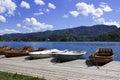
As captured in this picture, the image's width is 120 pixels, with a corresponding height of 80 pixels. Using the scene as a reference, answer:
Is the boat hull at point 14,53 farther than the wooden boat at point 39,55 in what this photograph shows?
Yes

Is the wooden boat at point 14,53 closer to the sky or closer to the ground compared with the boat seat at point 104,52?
closer to the sky

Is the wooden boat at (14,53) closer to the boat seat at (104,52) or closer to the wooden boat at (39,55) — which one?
the wooden boat at (39,55)

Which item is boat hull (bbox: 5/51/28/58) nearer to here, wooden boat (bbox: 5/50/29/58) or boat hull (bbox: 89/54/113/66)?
wooden boat (bbox: 5/50/29/58)

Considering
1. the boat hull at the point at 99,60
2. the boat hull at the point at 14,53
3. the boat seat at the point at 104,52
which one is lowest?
the boat hull at the point at 99,60

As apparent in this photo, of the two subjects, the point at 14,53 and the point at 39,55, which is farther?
the point at 14,53

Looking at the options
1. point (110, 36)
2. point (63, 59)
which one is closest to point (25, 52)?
point (63, 59)

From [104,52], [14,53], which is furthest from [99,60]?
[14,53]

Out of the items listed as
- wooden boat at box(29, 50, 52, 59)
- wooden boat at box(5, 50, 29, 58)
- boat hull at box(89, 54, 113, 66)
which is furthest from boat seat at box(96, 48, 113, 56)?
wooden boat at box(5, 50, 29, 58)

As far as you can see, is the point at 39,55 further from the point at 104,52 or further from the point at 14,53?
→ the point at 104,52

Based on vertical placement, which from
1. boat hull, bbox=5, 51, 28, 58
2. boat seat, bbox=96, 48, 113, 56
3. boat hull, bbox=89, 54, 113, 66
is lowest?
boat hull, bbox=89, 54, 113, 66

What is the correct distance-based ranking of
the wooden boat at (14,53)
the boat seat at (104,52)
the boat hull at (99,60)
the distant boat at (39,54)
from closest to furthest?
1. the boat hull at (99,60)
2. the boat seat at (104,52)
3. the distant boat at (39,54)
4. the wooden boat at (14,53)

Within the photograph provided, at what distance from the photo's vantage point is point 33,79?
11000 mm

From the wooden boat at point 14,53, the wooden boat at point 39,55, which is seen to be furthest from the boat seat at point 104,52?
the wooden boat at point 14,53

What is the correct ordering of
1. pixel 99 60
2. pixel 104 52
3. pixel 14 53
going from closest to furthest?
pixel 99 60, pixel 104 52, pixel 14 53
